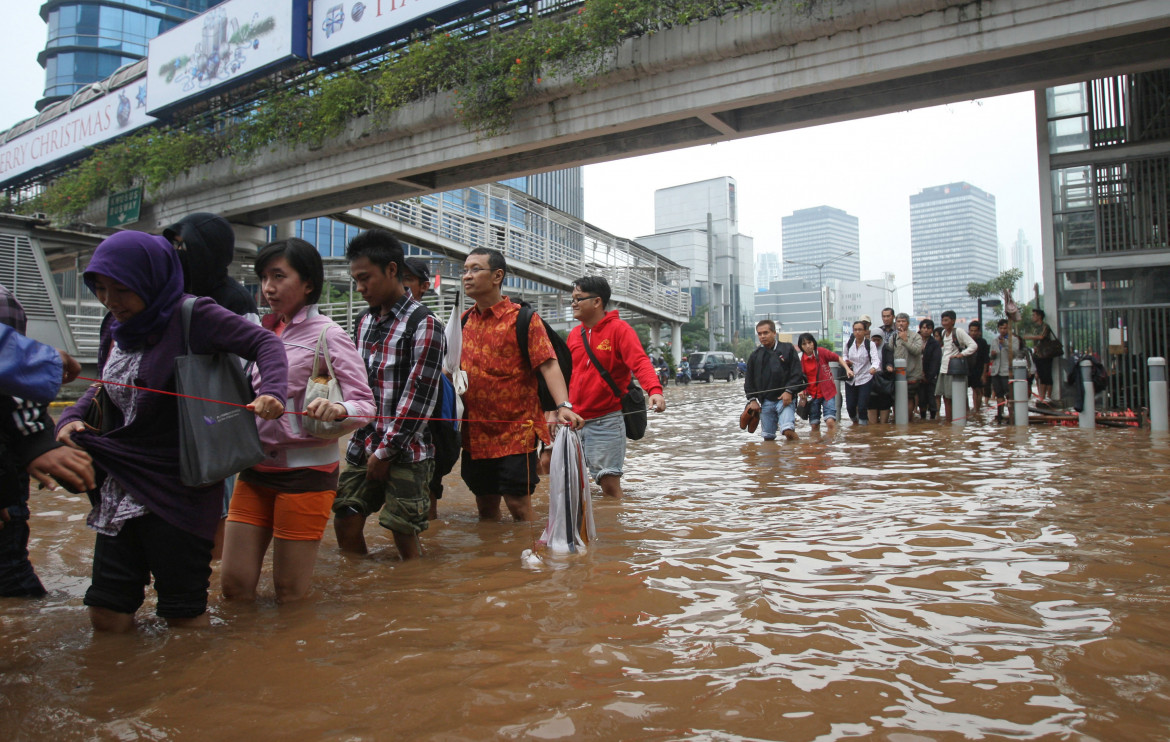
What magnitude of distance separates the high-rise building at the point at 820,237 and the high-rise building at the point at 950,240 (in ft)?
53.1

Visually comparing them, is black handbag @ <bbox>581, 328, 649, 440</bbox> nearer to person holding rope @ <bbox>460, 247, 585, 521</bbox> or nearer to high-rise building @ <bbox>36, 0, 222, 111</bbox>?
person holding rope @ <bbox>460, 247, 585, 521</bbox>

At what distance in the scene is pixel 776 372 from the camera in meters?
9.34

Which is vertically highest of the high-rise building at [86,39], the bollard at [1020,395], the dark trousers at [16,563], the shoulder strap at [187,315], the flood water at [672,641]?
the high-rise building at [86,39]

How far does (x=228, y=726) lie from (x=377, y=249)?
234 cm

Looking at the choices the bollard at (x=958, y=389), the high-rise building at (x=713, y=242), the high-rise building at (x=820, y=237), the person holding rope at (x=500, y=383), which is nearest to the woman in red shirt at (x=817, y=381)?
the bollard at (x=958, y=389)

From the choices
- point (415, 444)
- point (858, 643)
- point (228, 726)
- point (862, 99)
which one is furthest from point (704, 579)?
point (862, 99)

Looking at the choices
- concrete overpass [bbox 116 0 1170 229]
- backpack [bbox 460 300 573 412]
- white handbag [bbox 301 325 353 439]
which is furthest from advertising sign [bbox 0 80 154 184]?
white handbag [bbox 301 325 353 439]

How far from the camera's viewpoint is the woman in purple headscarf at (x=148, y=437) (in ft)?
8.31

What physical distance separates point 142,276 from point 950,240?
19825 centimetres

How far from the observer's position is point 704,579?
3484 millimetres

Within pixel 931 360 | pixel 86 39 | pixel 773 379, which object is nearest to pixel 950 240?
pixel 86 39

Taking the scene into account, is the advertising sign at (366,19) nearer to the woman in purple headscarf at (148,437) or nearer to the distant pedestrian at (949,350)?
the distant pedestrian at (949,350)

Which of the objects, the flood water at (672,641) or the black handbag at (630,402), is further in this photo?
the black handbag at (630,402)

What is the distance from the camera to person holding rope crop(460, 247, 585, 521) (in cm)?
444
